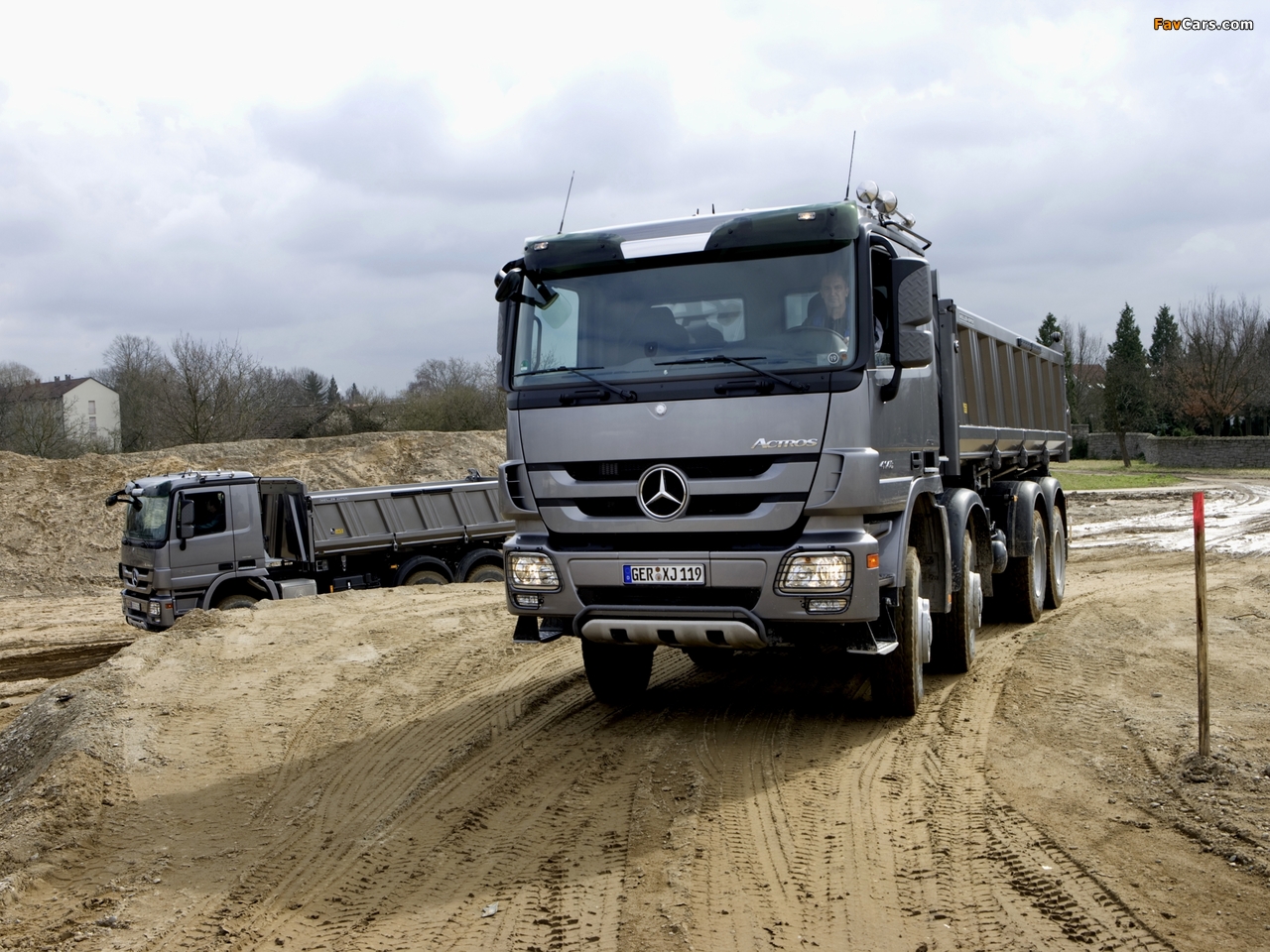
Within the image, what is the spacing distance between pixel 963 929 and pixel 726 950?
89 cm

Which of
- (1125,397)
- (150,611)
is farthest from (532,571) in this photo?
(1125,397)

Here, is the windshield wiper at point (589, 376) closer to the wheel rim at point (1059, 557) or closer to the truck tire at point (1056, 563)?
the truck tire at point (1056, 563)

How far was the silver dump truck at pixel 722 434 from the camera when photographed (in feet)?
18.6

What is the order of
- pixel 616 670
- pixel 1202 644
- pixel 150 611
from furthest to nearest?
pixel 150 611 → pixel 616 670 → pixel 1202 644

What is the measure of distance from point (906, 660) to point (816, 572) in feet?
4.44

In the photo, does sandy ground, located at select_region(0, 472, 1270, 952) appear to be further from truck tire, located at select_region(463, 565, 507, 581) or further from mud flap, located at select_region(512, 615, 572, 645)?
truck tire, located at select_region(463, 565, 507, 581)

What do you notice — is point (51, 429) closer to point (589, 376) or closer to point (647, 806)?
point (589, 376)

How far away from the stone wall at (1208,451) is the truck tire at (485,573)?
39010mm

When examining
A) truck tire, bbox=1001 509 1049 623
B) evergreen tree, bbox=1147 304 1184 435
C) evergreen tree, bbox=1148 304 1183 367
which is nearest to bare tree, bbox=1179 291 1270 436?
evergreen tree, bbox=1147 304 1184 435

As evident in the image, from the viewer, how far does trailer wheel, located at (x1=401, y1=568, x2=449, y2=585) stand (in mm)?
16859

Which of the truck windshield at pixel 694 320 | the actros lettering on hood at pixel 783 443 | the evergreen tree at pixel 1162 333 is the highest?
the evergreen tree at pixel 1162 333

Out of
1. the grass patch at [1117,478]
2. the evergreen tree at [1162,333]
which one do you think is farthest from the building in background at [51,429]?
the evergreen tree at [1162,333]

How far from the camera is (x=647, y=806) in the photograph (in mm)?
5328

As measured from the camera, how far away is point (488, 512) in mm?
17922
